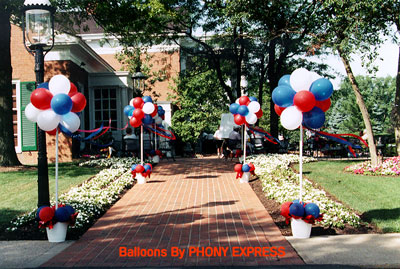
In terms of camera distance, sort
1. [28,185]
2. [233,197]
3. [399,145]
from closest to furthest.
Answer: [233,197]
[28,185]
[399,145]

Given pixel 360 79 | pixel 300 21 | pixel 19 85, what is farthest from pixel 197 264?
pixel 360 79

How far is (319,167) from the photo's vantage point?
1355 cm

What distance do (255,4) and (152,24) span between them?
3909 millimetres

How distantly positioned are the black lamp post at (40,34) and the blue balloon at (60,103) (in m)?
0.76

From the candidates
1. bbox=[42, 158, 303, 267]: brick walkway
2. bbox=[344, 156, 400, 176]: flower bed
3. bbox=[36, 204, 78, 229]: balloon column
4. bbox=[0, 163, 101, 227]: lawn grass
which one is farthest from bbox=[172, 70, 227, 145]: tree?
bbox=[36, 204, 78, 229]: balloon column

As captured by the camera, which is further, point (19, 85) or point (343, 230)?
point (19, 85)

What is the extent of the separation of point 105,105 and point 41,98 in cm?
1457

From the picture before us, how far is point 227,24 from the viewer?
62.6ft

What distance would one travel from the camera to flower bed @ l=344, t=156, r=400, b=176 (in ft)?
38.5

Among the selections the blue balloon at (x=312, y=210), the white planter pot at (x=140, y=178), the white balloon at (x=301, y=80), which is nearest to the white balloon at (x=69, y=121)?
the white balloon at (x=301, y=80)

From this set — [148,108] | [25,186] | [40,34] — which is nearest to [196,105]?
[148,108]

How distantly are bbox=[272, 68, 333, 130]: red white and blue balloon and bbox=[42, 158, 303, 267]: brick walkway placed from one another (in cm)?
187

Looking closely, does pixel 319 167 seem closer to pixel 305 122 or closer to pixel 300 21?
pixel 300 21

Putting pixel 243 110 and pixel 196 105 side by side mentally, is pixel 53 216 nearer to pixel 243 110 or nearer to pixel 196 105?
pixel 243 110
